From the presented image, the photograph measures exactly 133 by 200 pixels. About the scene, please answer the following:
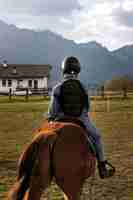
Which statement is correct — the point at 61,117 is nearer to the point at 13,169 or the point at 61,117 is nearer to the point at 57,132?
the point at 57,132

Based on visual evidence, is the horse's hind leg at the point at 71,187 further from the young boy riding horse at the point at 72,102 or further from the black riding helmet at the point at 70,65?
the black riding helmet at the point at 70,65

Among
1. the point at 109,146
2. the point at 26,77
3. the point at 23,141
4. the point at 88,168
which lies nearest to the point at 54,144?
the point at 88,168

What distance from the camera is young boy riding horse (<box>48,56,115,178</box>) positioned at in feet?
16.9

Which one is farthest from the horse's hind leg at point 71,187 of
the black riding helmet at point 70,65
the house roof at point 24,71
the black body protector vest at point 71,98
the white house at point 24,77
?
the house roof at point 24,71

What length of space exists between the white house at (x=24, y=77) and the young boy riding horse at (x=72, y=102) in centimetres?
6506

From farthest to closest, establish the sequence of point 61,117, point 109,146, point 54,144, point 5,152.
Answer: point 109,146, point 5,152, point 61,117, point 54,144

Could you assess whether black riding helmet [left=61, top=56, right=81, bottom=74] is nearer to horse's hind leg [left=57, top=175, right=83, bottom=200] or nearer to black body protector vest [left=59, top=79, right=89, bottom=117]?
black body protector vest [left=59, top=79, right=89, bottom=117]

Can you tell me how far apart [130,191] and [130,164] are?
2259mm

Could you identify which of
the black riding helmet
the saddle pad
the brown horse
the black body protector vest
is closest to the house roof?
the black riding helmet

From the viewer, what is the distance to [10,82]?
237ft

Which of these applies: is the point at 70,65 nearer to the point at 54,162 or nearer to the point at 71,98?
the point at 71,98

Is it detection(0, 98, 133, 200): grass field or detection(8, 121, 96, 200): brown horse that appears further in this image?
detection(0, 98, 133, 200): grass field

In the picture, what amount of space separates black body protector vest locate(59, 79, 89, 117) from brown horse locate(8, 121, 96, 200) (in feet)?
1.08

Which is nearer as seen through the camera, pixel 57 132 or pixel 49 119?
pixel 57 132
